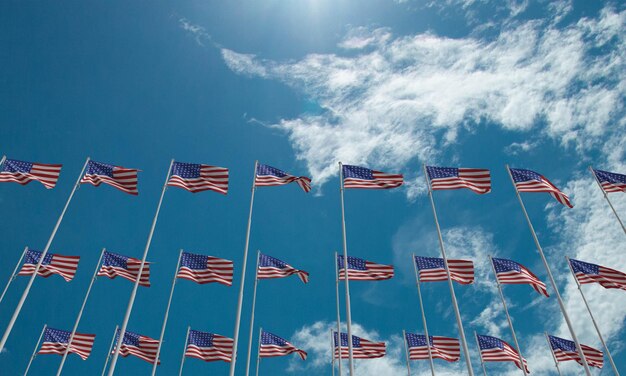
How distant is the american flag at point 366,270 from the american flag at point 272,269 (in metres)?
3.55

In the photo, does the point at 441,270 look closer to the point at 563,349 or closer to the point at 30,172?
the point at 563,349

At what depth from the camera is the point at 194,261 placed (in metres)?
24.5

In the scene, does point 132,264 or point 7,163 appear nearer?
point 7,163

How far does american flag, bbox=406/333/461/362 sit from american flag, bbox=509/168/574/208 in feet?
41.4

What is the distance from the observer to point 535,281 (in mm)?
26188

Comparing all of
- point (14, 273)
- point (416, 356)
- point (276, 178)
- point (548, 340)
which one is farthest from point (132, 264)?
point (548, 340)

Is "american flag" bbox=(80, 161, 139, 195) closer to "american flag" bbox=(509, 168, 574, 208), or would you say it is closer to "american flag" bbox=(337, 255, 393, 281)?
"american flag" bbox=(337, 255, 393, 281)

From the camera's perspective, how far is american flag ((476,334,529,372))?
30.8m

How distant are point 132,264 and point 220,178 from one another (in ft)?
27.0

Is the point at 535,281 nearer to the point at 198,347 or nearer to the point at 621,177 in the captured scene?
the point at 621,177

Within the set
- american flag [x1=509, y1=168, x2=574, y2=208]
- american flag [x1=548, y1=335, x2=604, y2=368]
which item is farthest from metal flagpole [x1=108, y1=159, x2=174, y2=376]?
american flag [x1=548, y1=335, x2=604, y2=368]

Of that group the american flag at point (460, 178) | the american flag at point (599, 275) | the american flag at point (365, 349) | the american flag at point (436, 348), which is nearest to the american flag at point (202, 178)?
the american flag at point (460, 178)

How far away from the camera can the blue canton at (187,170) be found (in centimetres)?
2236

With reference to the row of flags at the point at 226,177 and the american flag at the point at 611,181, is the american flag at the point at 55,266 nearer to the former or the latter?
the row of flags at the point at 226,177
